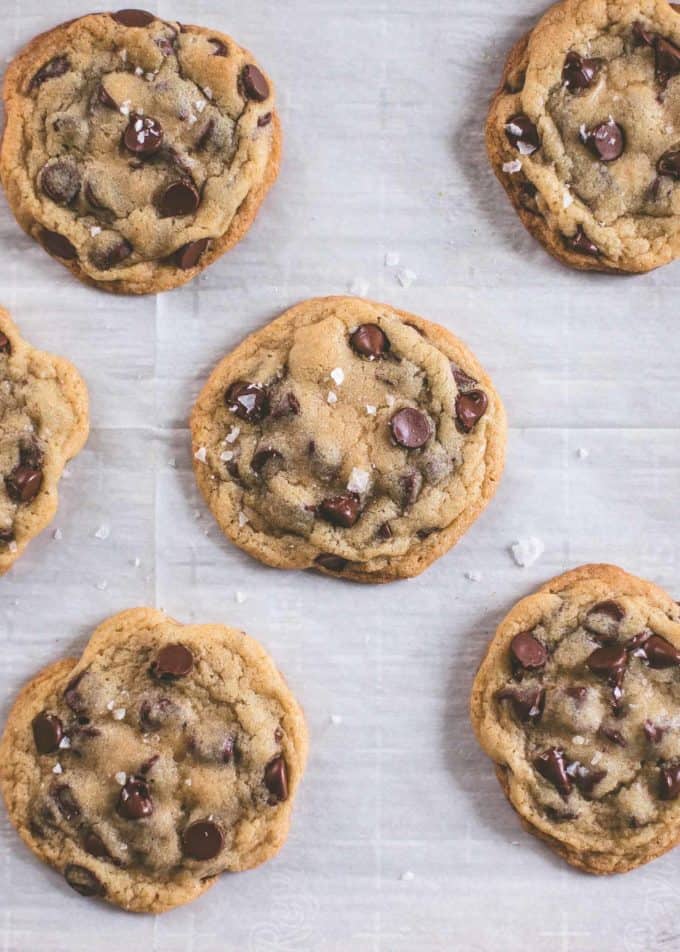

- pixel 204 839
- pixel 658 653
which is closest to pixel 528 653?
pixel 658 653

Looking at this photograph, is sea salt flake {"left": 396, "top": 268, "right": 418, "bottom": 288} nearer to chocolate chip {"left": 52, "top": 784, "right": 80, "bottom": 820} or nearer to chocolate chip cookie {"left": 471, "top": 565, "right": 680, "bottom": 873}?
chocolate chip cookie {"left": 471, "top": 565, "right": 680, "bottom": 873}

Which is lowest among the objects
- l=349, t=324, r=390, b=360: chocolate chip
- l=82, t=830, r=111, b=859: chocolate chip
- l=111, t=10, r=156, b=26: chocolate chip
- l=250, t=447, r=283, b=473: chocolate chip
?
l=82, t=830, r=111, b=859: chocolate chip

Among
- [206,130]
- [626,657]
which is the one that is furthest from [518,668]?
[206,130]

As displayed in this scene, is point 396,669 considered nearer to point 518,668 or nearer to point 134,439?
point 518,668

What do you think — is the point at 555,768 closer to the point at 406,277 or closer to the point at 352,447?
the point at 352,447

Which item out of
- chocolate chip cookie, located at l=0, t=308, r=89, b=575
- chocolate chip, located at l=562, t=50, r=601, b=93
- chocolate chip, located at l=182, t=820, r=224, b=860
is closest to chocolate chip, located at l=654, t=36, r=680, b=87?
chocolate chip, located at l=562, t=50, r=601, b=93

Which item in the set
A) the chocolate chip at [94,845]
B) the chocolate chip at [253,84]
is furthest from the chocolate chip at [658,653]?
the chocolate chip at [253,84]
